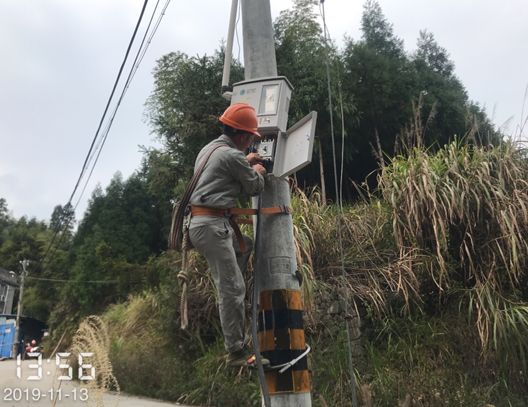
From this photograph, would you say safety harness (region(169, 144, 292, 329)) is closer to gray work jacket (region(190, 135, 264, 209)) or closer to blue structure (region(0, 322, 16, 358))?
gray work jacket (region(190, 135, 264, 209))

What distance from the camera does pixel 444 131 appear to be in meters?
Result: 14.4

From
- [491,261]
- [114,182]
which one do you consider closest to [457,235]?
[491,261]

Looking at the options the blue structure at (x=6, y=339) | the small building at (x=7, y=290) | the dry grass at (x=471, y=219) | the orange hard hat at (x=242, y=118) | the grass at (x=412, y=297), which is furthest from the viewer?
the small building at (x=7, y=290)

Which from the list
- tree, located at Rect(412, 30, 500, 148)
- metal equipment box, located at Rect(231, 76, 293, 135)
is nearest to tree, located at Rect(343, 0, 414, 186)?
tree, located at Rect(412, 30, 500, 148)

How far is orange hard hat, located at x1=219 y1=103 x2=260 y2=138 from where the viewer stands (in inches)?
122

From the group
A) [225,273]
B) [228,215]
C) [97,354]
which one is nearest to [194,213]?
[228,215]

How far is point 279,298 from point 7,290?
54663mm

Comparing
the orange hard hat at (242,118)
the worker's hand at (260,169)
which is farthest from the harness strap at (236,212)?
the orange hard hat at (242,118)

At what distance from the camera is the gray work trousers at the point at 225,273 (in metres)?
2.86

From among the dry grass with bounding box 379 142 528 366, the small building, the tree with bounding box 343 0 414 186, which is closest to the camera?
the dry grass with bounding box 379 142 528 366

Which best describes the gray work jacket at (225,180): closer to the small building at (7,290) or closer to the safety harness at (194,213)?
the safety harness at (194,213)

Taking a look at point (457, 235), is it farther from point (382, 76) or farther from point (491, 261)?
point (382, 76)

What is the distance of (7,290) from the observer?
5069 cm

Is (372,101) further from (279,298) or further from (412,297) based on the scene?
(279,298)
